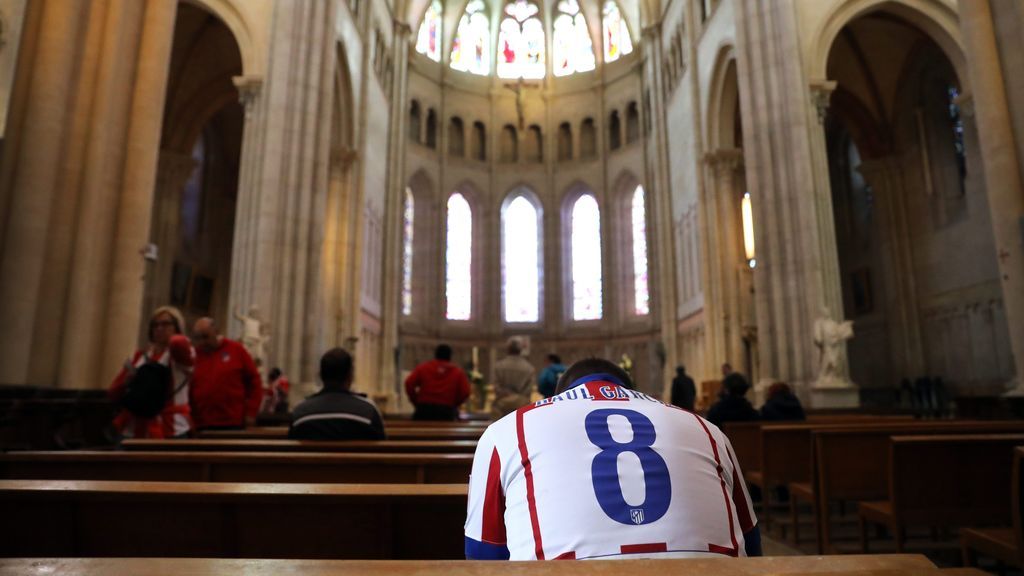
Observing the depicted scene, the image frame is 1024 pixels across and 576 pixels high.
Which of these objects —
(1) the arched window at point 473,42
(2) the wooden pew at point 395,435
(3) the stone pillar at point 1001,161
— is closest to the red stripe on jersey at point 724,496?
(2) the wooden pew at point 395,435

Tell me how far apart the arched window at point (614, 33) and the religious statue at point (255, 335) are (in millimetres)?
22764

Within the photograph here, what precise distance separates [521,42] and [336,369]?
30163mm

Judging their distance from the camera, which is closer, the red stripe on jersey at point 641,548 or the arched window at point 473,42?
the red stripe on jersey at point 641,548

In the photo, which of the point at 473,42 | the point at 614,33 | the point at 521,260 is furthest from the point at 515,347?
the point at 473,42

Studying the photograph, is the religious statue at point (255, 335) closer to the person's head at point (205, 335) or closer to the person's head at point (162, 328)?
the person's head at point (205, 335)

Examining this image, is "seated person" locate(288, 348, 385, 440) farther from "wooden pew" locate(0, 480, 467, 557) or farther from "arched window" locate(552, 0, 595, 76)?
"arched window" locate(552, 0, 595, 76)

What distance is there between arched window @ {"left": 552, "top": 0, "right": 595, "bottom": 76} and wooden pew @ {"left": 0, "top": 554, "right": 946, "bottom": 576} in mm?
31859

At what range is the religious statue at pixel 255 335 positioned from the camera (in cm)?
1208

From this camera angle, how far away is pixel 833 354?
42.6 feet

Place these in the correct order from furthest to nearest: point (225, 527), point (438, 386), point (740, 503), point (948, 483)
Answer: point (438, 386), point (948, 483), point (225, 527), point (740, 503)

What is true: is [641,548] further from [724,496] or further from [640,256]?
[640,256]

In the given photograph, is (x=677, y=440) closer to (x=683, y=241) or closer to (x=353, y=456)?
(x=353, y=456)

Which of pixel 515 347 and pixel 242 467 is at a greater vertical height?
pixel 515 347

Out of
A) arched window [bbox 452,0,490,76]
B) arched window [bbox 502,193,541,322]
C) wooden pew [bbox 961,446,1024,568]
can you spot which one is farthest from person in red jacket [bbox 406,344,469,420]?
arched window [bbox 452,0,490,76]
